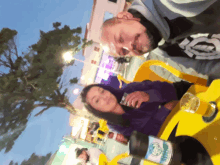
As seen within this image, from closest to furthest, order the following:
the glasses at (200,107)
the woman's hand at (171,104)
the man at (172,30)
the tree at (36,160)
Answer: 1. the glasses at (200,107)
2. the man at (172,30)
3. the woman's hand at (171,104)
4. the tree at (36,160)

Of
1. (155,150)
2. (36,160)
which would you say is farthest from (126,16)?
(36,160)

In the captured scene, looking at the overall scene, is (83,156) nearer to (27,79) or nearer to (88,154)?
(88,154)

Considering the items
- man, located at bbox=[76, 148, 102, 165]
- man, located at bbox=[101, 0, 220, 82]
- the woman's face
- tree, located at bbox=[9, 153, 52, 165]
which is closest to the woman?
the woman's face

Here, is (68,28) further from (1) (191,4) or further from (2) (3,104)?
(1) (191,4)

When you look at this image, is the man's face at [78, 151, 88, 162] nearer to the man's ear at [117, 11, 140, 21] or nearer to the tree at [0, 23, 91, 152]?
the tree at [0, 23, 91, 152]

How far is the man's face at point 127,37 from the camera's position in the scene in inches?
32.0

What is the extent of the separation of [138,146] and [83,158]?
1.47 meters

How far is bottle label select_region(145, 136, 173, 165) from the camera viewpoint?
60 centimetres

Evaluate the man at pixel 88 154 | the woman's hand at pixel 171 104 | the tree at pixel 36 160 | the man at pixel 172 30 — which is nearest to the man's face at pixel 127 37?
the man at pixel 172 30

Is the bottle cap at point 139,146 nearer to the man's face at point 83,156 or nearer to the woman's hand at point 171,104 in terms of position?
the woman's hand at point 171,104

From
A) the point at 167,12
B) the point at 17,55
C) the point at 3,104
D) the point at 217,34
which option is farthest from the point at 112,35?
the point at 3,104

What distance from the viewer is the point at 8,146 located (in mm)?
1061

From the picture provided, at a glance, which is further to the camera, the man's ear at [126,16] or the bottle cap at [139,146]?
the man's ear at [126,16]

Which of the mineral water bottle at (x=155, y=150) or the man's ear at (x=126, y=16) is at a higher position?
the man's ear at (x=126, y=16)
